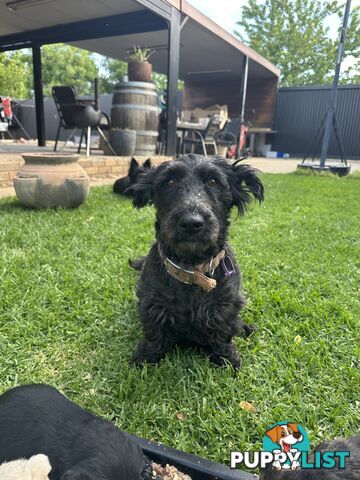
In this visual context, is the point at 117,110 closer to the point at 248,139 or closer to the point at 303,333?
the point at 303,333

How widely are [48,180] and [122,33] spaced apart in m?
6.59

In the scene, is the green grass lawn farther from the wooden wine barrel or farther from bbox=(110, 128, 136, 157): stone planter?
the wooden wine barrel

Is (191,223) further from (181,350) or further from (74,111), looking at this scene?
(74,111)

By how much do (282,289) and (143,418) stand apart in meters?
1.68

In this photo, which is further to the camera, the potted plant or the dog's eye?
the potted plant

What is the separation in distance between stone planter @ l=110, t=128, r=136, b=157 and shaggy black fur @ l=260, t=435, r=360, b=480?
7731mm

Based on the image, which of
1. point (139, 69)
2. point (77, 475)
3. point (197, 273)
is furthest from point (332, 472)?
point (139, 69)

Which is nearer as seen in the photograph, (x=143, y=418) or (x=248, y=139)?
(x=143, y=418)

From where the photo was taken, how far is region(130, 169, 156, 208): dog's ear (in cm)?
237

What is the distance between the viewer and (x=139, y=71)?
876cm

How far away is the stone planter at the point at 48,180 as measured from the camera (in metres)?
4.67

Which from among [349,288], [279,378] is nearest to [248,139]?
[349,288]

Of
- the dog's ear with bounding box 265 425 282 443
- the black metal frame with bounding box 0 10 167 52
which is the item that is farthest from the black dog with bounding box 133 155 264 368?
the black metal frame with bounding box 0 10 167 52

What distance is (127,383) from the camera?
1.89 metres
